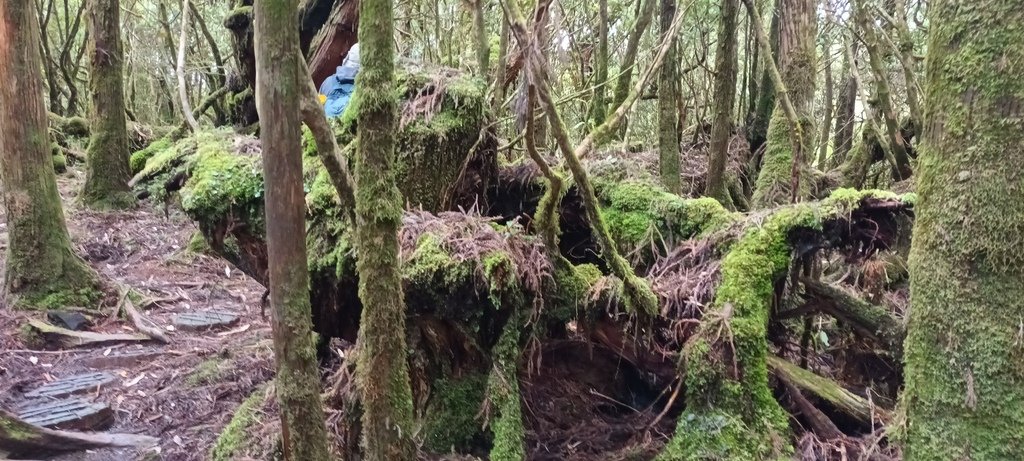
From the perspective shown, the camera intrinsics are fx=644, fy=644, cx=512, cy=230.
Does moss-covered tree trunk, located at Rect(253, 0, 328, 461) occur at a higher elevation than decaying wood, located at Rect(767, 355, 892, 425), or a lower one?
higher

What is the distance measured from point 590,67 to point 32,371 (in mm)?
9288

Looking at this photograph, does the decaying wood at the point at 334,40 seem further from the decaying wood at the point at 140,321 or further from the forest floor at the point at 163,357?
the decaying wood at the point at 140,321

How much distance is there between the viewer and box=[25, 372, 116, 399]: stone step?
5.49 meters

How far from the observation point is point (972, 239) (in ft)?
8.92

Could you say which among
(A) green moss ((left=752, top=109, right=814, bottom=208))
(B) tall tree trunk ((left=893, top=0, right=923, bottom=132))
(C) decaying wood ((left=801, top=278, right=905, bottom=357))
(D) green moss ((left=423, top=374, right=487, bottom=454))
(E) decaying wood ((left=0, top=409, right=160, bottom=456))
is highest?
(B) tall tree trunk ((left=893, top=0, right=923, bottom=132))

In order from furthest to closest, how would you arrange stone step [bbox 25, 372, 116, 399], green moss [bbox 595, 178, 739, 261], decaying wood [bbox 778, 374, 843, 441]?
stone step [bbox 25, 372, 116, 399] → green moss [bbox 595, 178, 739, 261] → decaying wood [bbox 778, 374, 843, 441]

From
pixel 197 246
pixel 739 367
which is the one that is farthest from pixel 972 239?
pixel 197 246

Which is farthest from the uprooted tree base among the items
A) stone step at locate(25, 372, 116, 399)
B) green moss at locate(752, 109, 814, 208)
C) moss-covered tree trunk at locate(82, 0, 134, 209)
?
moss-covered tree trunk at locate(82, 0, 134, 209)

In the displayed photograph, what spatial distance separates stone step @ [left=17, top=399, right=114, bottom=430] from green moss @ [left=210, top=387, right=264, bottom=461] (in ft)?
3.79

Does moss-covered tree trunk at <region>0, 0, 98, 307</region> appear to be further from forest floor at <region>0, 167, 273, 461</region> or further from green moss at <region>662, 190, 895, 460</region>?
green moss at <region>662, 190, 895, 460</region>

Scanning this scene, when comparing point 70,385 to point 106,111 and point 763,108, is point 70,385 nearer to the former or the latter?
point 106,111

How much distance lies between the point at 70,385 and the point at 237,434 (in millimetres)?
2394

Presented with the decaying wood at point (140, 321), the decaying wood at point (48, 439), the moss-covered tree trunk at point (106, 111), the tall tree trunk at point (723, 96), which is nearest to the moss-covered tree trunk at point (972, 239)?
the tall tree trunk at point (723, 96)

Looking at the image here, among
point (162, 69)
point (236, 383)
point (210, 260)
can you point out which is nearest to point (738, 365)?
point (236, 383)
